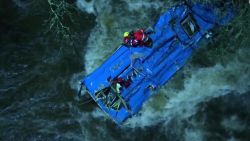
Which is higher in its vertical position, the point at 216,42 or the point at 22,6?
the point at 22,6

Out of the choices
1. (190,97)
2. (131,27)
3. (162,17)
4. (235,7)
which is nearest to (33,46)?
(131,27)

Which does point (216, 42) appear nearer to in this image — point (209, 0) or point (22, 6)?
point (209, 0)

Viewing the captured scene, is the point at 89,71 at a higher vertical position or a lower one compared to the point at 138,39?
higher

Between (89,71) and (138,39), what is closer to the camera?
(138,39)
